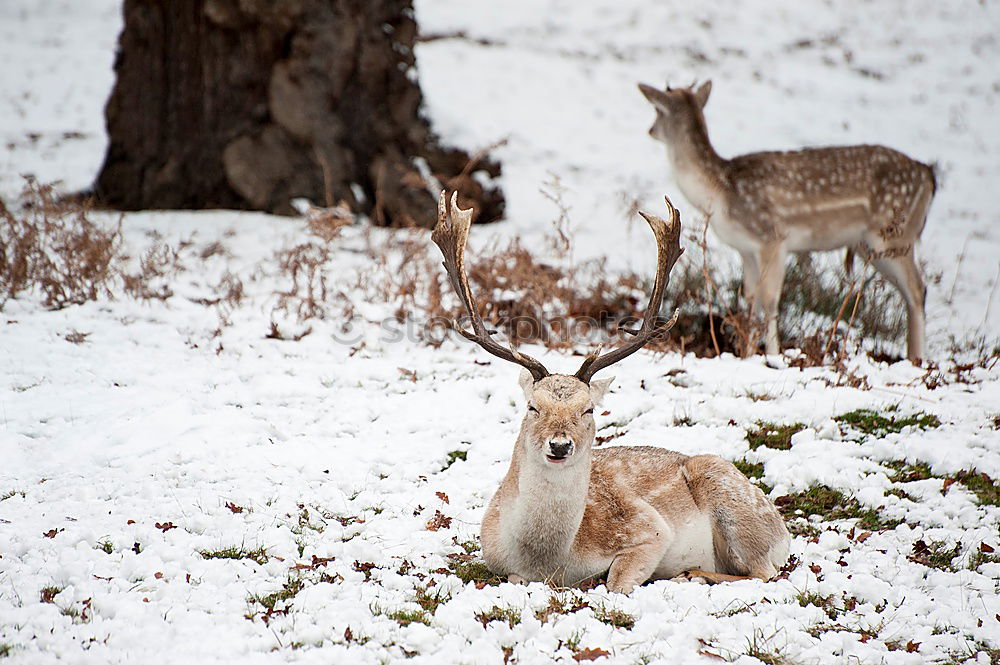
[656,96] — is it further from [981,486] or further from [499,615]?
[499,615]

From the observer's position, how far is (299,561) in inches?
170

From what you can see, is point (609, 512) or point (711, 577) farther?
point (609, 512)

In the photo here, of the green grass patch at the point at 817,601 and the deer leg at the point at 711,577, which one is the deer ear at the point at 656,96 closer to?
the deer leg at the point at 711,577

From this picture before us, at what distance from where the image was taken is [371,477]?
17.6 feet

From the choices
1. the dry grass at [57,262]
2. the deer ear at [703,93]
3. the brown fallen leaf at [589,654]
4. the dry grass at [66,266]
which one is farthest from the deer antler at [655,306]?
the dry grass at [57,262]

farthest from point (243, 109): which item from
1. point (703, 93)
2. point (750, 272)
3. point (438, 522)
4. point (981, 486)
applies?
point (981, 486)

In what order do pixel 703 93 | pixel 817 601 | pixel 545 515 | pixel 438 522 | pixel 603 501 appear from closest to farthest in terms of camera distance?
pixel 817 601 → pixel 545 515 → pixel 603 501 → pixel 438 522 → pixel 703 93

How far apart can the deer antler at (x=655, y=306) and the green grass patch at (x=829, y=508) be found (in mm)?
1393

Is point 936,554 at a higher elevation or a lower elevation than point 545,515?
lower

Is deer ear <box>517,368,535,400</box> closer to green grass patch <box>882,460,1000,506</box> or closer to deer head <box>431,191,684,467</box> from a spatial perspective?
deer head <box>431,191,684,467</box>

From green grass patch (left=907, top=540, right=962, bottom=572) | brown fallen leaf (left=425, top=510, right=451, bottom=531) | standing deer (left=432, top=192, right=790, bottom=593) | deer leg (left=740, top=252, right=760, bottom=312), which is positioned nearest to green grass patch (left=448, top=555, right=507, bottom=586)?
standing deer (left=432, top=192, right=790, bottom=593)

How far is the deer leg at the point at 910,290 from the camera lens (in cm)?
823

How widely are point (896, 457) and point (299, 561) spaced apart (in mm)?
3640

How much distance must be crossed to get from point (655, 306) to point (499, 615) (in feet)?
5.73
